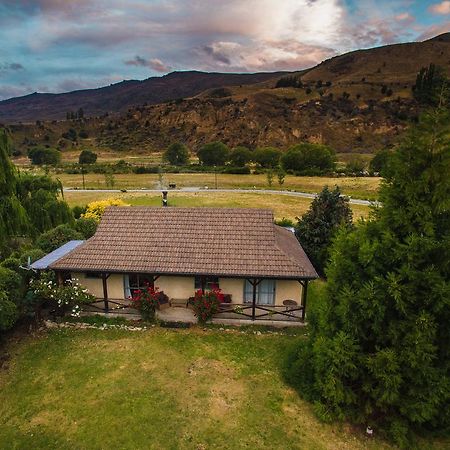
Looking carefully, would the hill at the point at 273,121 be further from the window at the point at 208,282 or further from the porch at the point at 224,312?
the window at the point at 208,282

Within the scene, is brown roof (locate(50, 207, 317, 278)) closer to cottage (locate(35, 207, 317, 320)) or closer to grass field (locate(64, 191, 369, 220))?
cottage (locate(35, 207, 317, 320))

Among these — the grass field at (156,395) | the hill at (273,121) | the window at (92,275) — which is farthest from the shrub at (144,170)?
the grass field at (156,395)

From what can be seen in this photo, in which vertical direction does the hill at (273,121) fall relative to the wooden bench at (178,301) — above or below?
above

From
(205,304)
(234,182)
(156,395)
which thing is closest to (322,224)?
(205,304)

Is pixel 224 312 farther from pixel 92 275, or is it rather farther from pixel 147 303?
pixel 92 275

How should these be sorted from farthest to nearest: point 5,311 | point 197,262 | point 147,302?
point 197,262 → point 147,302 → point 5,311
